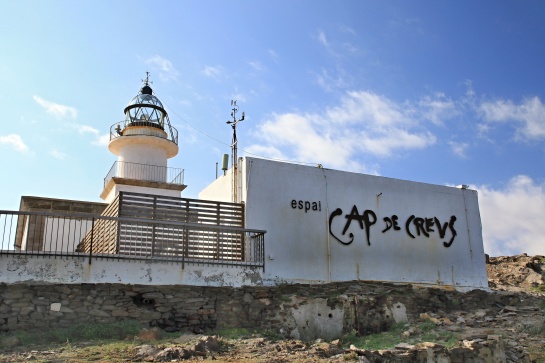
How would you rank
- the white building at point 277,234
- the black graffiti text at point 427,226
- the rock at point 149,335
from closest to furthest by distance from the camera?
the rock at point 149,335 → the white building at point 277,234 → the black graffiti text at point 427,226

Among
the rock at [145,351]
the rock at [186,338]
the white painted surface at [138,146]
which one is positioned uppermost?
the white painted surface at [138,146]

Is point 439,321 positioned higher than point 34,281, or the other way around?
point 34,281

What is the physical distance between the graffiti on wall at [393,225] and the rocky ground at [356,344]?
7.76 feet

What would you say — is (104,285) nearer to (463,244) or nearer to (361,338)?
(361,338)

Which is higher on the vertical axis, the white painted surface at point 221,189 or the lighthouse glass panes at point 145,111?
the lighthouse glass panes at point 145,111

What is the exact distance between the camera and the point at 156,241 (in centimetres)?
1527

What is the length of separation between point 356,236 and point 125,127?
13.6 m

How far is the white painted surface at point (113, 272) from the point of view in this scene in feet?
43.2

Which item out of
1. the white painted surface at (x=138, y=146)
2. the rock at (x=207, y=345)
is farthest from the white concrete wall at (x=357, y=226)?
the white painted surface at (x=138, y=146)

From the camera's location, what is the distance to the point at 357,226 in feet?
60.5

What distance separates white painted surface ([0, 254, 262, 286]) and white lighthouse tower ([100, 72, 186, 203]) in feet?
36.7

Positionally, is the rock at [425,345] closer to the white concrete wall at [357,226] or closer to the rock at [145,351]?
the white concrete wall at [357,226]

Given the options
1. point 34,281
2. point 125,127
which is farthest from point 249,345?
point 125,127

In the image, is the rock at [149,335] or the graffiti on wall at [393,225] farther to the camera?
the graffiti on wall at [393,225]
